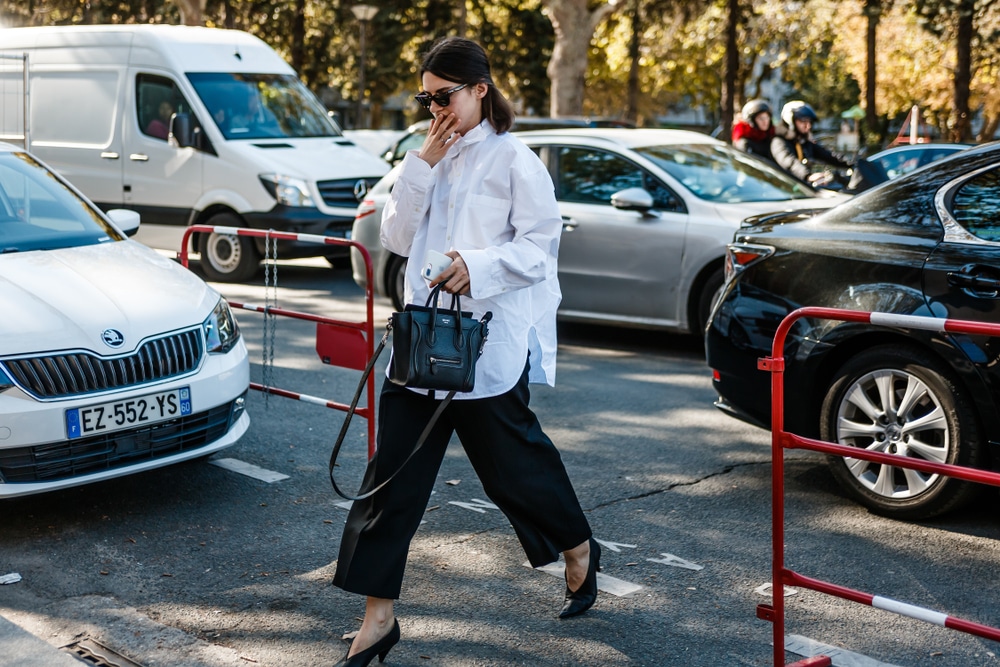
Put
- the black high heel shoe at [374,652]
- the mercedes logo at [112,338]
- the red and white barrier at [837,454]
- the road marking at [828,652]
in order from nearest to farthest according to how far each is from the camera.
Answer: the red and white barrier at [837,454]
the black high heel shoe at [374,652]
the road marking at [828,652]
the mercedes logo at [112,338]

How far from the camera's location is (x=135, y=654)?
373cm

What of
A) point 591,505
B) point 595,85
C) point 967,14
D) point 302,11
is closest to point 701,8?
point 302,11

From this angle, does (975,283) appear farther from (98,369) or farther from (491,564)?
(98,369)

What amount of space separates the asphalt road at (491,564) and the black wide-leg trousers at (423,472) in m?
0.35

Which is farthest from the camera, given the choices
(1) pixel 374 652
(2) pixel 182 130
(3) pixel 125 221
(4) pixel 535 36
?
(4) pixel 535 36

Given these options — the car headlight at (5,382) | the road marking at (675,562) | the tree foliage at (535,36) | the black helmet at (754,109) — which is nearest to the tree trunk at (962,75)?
the black helmet at (754,109)

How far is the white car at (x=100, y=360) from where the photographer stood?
4570mm

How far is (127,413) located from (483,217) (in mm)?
1927

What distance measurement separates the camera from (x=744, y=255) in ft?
18.9

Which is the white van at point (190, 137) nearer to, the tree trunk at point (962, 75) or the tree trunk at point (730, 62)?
the tree trunk at point (962, 75)

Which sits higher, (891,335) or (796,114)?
(796,114)

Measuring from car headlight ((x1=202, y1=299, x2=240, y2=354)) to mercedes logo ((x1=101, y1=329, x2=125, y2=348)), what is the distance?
485 millimetres

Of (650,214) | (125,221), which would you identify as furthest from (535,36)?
(125,221)

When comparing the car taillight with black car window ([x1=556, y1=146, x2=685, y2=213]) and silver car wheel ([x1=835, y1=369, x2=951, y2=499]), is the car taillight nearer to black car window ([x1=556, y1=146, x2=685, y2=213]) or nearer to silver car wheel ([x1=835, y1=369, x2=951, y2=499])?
silver car wheel ([x1=835, y1=369, x2=951, y2=499])
